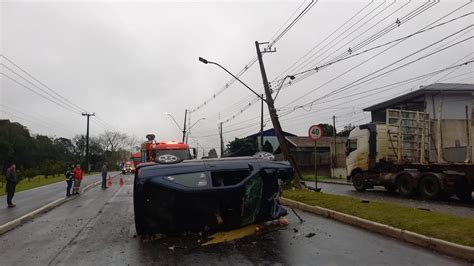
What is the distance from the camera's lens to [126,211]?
1517cm

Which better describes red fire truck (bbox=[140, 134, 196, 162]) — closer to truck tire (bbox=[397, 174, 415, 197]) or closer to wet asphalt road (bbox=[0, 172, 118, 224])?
wet asphalt road (bbox=[0, 172, 118, 224])

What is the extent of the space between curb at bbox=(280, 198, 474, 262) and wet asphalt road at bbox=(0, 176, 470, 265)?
0.20 metres

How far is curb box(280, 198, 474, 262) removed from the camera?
23.4 feet

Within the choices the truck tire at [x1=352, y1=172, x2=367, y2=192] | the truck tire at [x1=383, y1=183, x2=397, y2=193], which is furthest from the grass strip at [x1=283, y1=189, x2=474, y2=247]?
the truck tire at [x1=352, y1=172, x2=367, y2=192]

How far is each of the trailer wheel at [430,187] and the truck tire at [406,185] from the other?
44 cm

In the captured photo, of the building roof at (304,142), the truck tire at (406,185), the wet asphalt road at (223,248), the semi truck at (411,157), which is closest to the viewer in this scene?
the wet asphalt road at (223,248)

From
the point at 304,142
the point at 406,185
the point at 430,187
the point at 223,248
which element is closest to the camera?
the point at 223,248

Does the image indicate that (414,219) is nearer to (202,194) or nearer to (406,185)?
(202,194)

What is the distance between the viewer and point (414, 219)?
378 inches

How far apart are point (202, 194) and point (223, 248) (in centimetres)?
115

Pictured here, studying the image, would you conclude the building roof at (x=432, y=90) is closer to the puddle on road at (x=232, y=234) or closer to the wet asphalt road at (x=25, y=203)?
the wet asphalt road at (x=25, y=203)

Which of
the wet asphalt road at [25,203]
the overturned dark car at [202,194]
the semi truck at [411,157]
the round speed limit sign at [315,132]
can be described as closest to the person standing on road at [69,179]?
the wet asphalt road at [25,203]

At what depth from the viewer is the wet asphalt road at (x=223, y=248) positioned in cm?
724

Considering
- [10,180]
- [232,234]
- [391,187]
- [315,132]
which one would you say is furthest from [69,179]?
[232,234]
